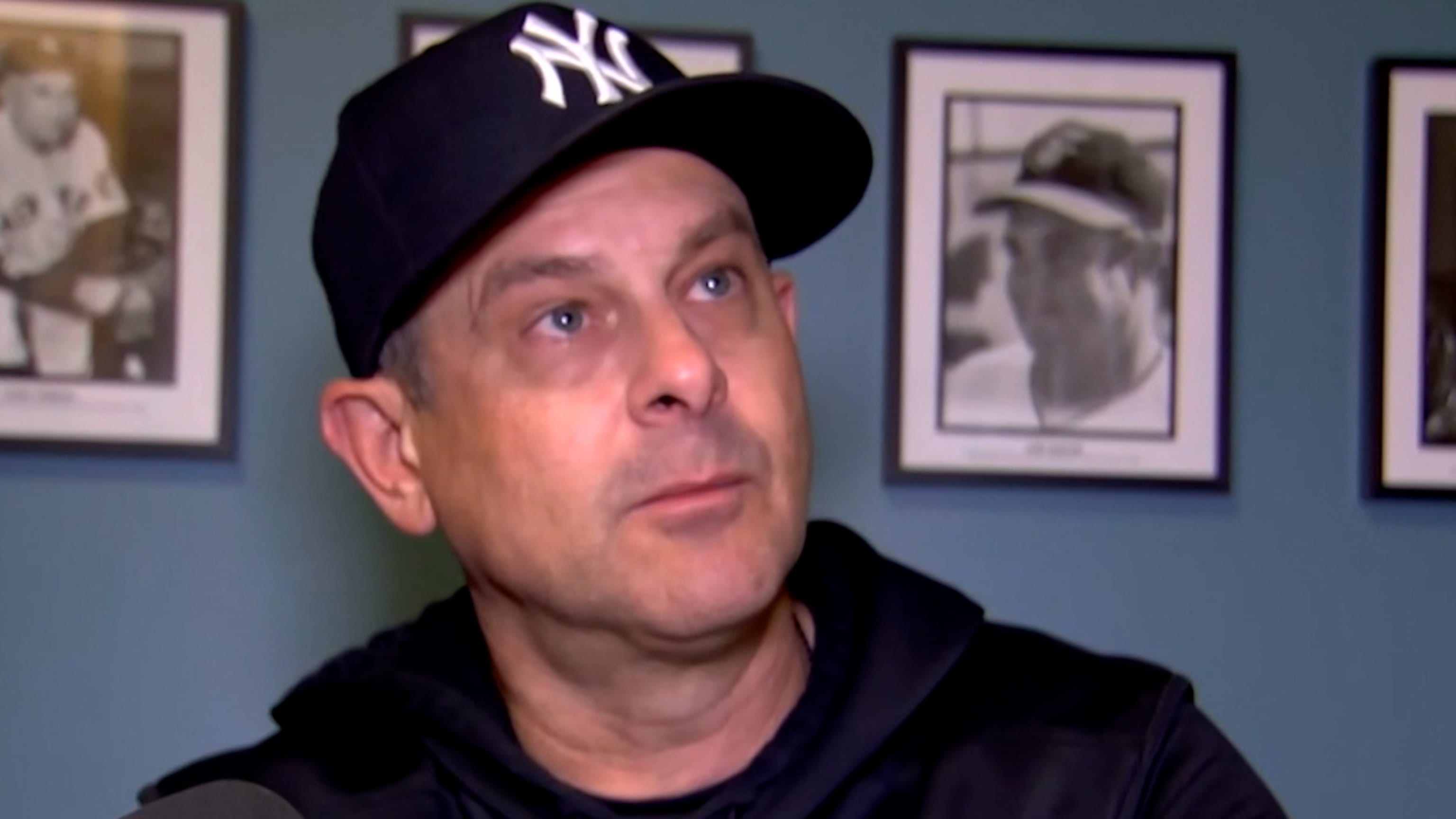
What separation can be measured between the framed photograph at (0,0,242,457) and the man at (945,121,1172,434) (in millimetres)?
720

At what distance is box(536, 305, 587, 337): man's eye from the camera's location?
1112 mm

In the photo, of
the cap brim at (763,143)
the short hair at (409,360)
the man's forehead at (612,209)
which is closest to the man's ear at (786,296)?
the cap brim at (763,143)

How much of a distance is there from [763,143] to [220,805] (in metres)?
0.57

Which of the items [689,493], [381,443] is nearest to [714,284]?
[689,493]

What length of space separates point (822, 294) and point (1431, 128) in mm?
626

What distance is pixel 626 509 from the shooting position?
3.52ft

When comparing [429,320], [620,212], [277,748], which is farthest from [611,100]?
[277,748]

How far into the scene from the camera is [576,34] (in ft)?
3.72

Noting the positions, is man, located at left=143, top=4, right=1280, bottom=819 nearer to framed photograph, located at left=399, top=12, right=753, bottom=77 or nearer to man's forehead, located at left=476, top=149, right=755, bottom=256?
man's forehead, located at left=476, top=149, right=755, bottom=256

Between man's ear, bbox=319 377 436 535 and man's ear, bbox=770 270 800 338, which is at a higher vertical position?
man's ear, bbox=770 270 800 338

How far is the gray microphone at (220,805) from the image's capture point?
3.04ft

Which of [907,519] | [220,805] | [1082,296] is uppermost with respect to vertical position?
[1082,296]

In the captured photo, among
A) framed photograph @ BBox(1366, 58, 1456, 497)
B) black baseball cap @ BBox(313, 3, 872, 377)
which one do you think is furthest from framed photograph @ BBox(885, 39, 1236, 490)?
black baseball cap @ BBox(313, 3, 872, 377)

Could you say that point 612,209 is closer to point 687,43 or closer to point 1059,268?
point 687,43
